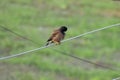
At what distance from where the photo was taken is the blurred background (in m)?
10.2

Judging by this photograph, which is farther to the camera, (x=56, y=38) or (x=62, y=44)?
(x=62, y=44)

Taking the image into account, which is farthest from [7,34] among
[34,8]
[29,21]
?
A: [34,8]

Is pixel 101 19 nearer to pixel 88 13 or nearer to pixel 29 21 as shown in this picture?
pixel 88 13

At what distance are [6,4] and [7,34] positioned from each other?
1.76 m

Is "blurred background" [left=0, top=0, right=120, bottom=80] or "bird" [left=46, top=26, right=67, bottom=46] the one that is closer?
"bird" [left=46, top=26, right=67, bottom=46]

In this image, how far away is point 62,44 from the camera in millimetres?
11172

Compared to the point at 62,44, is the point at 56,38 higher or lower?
higher

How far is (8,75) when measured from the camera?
10039 millimetres

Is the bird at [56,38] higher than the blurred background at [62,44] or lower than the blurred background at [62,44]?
higher

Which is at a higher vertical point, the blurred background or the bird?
the bird

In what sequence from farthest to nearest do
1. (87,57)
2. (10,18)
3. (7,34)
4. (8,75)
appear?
(10,18) → (7,34) → (87,57) → (8,75)

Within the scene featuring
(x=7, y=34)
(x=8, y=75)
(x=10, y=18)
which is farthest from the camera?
(x=10, y=18)

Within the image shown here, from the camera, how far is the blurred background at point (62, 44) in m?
10.2

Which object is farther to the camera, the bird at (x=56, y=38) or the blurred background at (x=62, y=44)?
the blurred background at (x=62, y=44)
